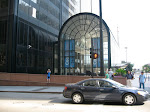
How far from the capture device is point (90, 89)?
30.0 feet

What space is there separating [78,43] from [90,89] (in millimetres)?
21842

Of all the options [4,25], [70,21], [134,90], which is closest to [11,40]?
[4,25]

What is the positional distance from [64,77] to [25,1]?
1558 centimetres

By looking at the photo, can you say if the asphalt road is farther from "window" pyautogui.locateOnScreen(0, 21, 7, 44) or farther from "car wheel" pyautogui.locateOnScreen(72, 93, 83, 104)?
"window" pyautogui.locateOnScreen(0, 21, 7, 44)

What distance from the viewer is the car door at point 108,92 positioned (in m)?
8.72

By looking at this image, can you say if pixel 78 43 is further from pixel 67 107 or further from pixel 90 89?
pixel 67 107

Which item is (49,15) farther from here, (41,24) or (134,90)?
A: (134,90)

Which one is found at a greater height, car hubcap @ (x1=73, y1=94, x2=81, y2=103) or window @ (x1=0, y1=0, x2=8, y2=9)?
window @ (x1=0, y1=0, x2=8, y2=9)

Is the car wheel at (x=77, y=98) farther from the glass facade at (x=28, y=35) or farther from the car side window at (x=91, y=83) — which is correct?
the glass facade at (x=28, y=35)

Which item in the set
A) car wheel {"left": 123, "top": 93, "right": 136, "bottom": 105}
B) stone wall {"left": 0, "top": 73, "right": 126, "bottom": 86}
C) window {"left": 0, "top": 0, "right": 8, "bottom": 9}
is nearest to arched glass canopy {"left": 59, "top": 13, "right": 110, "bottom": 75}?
window {"left": 0, "top": 0, "right": 8, "bottom": 9}

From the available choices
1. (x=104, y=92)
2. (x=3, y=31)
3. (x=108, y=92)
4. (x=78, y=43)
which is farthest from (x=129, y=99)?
(x=78, y=43)

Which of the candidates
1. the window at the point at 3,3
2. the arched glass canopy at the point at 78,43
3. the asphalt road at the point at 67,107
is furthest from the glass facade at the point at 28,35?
the asphalt road at the point at 67,107

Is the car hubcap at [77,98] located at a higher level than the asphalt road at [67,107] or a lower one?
higher

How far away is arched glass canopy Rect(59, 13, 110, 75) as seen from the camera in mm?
29203
